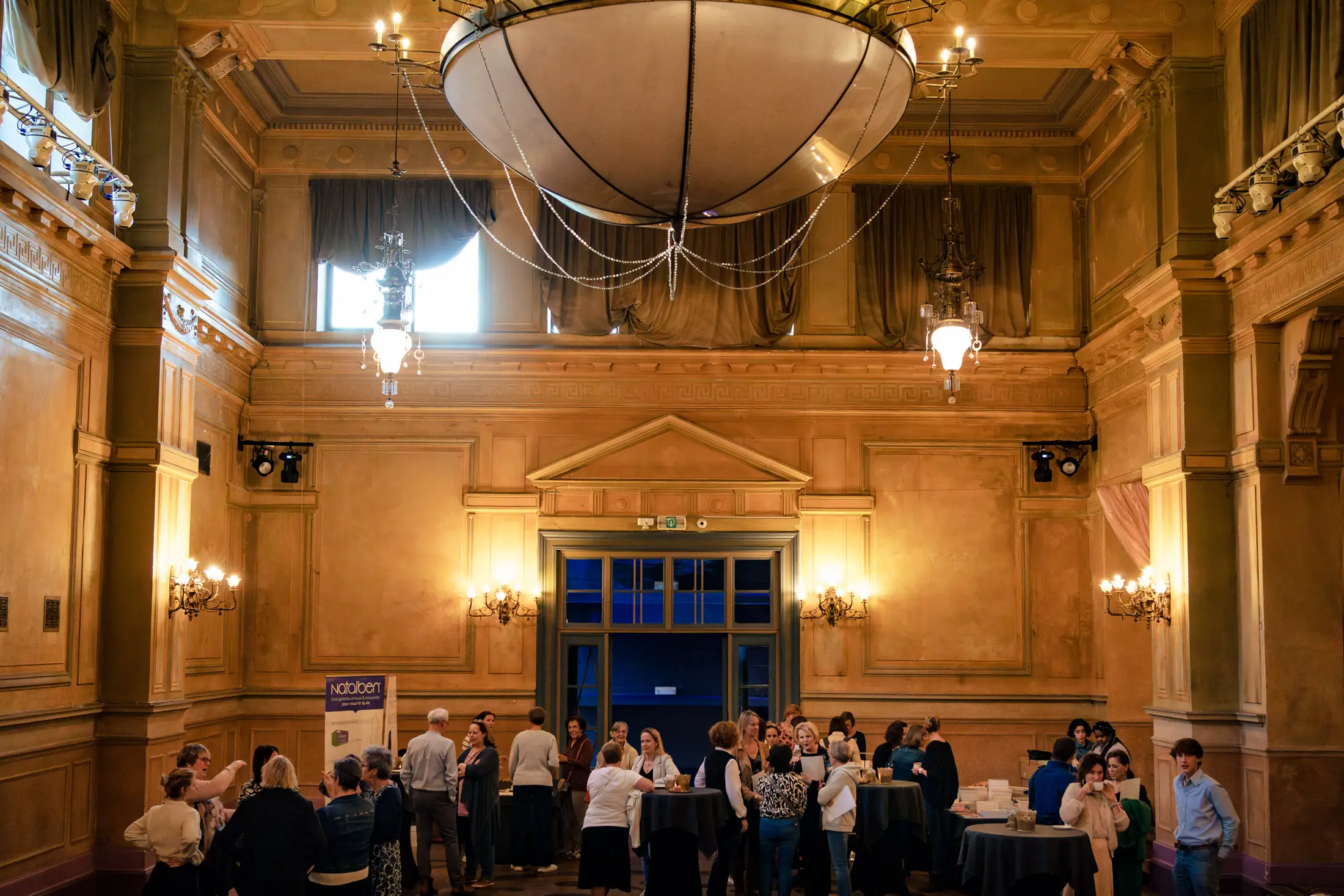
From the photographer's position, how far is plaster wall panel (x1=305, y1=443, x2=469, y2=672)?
49.1 ft

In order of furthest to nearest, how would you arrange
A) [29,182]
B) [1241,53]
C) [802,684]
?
[802,684] < [1241,53] < [29,182]

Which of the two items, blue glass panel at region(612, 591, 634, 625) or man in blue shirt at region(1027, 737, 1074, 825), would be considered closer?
man in blue shirt at region(1027, 737, 1074, 825)

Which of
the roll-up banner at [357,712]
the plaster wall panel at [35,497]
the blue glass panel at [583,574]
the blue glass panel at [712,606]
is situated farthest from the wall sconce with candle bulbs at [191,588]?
the blue glass panel at [712,606]

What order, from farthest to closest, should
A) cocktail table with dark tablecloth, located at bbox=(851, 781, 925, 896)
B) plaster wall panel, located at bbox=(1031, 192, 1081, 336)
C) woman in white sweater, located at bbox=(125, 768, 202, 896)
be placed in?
plaster wall panel, located at bbox=(1031, 192, 1081, 336) < cocktail table with dark tablecloth, located at bbox=(851, 781, 925, 896) < woman in white sweater, located at bbox=(125, 768, 202, 896)

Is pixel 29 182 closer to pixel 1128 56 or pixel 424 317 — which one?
pixel 424 317

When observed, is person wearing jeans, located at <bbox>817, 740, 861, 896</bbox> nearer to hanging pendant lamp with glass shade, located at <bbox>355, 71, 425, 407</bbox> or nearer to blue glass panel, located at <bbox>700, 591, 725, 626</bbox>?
hanging pendant lamp with glass shade, located at <bbox>355, 71, 425, 407</bbox>

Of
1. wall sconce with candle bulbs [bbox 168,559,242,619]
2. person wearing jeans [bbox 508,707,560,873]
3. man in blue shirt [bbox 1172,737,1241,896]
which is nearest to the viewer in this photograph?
man in blue shirt [bbox 1172,737,1241,896]

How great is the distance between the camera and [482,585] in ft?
49.3

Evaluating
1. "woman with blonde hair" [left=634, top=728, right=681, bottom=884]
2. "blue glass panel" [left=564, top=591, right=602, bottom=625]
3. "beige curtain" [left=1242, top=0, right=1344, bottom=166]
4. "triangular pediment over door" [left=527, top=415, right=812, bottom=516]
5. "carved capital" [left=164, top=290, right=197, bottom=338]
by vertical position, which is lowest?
"woman with blonde hair" [left=634, top=728, right=681, bottom=884]

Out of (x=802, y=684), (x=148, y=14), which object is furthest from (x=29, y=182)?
(x=802, y=684)

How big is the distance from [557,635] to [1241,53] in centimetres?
884

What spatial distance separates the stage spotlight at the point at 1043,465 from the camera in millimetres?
15008

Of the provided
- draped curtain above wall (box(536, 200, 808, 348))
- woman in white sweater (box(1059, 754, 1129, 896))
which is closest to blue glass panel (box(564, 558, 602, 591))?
draped curtain above wall (box(536, 200, 808, 348))

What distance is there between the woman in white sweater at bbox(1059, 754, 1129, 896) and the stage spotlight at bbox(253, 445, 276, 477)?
9.31 metres
